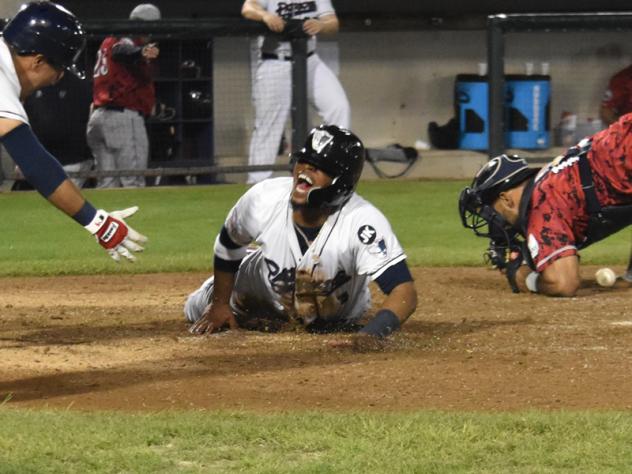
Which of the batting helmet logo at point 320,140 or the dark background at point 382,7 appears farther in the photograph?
the dark background at point 382,7

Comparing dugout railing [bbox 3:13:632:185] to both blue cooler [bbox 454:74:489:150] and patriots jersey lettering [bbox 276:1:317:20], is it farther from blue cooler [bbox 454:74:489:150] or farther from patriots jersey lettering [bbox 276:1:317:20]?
blue cooler [bbox 454:74:489:150]

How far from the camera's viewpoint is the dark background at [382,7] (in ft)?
52.1

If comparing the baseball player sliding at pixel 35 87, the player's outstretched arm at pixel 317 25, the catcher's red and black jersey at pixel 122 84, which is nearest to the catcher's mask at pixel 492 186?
the baseball player sliding at pixel 35 87

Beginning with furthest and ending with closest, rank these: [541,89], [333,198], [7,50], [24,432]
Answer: [541,89], [333,198], [7,50], [24,432]

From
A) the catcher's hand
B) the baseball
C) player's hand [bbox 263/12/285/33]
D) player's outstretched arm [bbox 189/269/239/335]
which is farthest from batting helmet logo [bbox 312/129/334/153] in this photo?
player's hand [bbox 263/12/285/33]

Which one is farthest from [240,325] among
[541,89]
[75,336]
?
[541,89]

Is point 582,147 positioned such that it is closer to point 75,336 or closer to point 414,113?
point 75,336

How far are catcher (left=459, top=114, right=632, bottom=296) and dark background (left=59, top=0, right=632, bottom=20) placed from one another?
8201 millimetres

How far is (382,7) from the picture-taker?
16.8 m

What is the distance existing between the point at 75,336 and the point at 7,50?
169 cm

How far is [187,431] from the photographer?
4.80 meters

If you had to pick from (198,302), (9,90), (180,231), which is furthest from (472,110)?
(9,90)

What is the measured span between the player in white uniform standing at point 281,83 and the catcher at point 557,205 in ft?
15.1

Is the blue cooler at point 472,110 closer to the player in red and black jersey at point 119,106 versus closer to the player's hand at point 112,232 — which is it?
the player in red and black jersey at point 119,106
